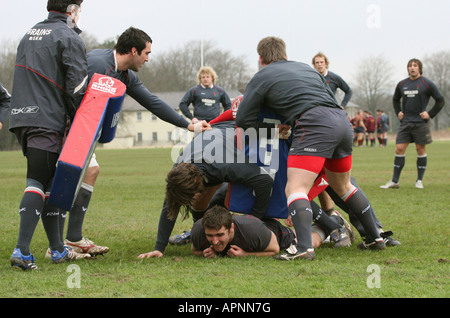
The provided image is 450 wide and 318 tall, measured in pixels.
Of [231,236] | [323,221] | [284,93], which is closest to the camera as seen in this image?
[284,93]

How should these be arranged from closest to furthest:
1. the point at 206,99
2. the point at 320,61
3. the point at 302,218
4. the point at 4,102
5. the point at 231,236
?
the point at 302,218, the point at 231,236, the point at 4,102, the point at 320,61, the point at 206,99

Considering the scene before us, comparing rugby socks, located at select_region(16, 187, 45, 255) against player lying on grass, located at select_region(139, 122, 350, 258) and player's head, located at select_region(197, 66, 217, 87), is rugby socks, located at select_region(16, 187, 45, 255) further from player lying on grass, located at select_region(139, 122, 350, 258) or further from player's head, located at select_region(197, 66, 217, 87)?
player's head, located at select_region(197, 66, 217, 87)

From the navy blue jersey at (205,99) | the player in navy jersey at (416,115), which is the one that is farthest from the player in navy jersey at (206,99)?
the player in navy jersey at (416,115)

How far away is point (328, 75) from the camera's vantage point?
1116 centimetres

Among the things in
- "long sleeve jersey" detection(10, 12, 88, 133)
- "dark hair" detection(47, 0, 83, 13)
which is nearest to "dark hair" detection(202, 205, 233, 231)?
"long sleeve jersey" detection(10, 12, 88, 133)

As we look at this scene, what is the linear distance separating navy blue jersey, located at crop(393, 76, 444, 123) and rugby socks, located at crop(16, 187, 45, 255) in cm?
872

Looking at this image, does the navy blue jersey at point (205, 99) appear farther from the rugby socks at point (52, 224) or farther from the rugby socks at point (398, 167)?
the rugby socks at point (52, 224)

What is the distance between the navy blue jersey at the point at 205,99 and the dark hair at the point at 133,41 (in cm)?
907

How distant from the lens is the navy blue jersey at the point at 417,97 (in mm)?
11406

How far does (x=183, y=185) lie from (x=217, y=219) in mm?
423

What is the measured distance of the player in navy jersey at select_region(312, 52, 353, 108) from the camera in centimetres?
1023

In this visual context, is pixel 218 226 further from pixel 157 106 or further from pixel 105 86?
pixel 157 106

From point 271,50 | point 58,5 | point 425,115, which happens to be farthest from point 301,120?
point 425,115

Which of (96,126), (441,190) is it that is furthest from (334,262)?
(441,190)
